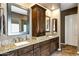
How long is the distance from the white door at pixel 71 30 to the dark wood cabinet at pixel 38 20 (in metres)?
0.47

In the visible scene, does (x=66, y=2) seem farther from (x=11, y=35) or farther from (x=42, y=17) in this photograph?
(x=11, y=35)

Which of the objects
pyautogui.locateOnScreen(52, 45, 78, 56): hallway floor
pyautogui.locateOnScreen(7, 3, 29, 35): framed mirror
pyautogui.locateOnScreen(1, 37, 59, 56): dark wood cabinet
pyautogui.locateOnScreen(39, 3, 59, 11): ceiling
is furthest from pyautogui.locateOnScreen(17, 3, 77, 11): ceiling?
pyautogui.locateOnScreen(52, 45, 78, 56): hallway floor

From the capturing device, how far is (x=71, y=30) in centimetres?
191

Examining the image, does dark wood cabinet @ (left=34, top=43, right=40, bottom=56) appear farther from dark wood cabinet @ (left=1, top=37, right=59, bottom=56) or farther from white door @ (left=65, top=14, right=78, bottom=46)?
white door @ (left=65, top=14, right=78, bottom=46)

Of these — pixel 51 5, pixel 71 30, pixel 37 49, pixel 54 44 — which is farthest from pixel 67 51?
pixel 51 5

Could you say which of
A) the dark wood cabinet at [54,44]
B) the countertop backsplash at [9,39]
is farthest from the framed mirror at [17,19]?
the dark wood cabinet at [54,44]

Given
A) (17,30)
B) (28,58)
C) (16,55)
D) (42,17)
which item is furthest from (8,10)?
(28,58)

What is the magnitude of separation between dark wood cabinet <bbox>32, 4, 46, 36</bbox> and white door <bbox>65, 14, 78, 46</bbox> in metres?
0.47

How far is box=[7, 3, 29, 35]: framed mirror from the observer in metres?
1.77

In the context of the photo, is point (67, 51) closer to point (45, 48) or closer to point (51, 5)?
point (45, 48)

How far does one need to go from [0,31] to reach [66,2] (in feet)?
4.28

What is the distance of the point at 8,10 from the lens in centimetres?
175

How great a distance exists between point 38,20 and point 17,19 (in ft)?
1.34

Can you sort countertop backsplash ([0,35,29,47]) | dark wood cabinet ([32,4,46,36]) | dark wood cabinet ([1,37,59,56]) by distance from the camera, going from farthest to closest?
dark wood cabinet ([32,4,46,36])
dark wood cabinet ([1,37,59,56])
countertop backsplash ([0,35,29,47])
